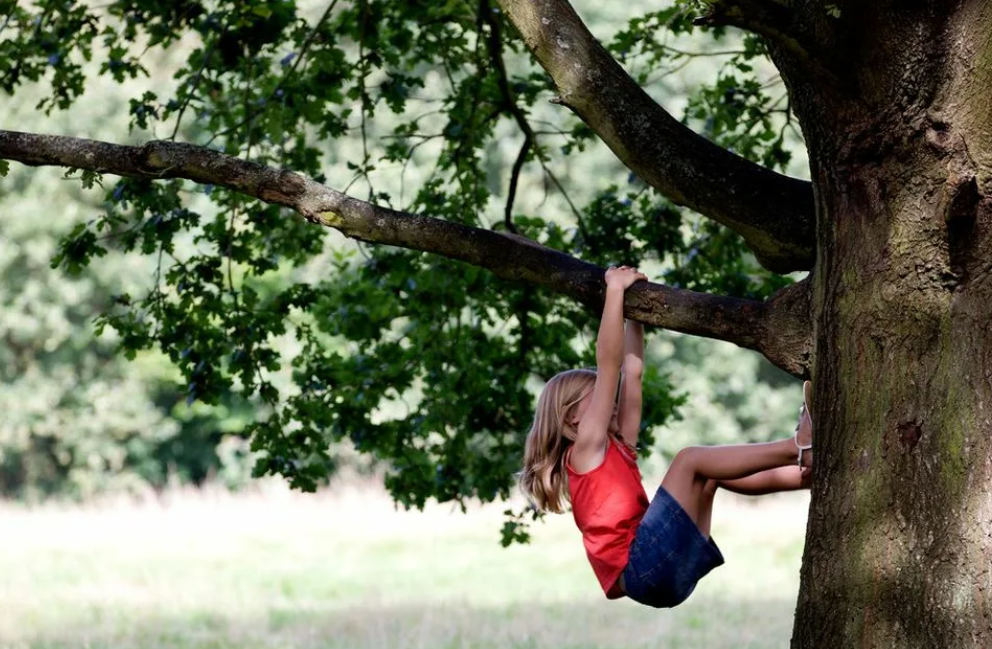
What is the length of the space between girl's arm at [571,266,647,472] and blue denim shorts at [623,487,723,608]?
283 millimetres

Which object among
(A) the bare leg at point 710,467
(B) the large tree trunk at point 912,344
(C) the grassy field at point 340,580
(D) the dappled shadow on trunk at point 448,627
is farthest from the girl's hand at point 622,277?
(D) the dappled shadow on trunk at point 448,627

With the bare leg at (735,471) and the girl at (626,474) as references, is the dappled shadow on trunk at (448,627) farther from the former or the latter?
the bare leg at (735,471)

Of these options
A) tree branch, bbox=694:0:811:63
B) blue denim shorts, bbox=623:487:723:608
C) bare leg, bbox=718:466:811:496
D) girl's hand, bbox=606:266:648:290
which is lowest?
blue denim shorts, bbox=623:487:723:608

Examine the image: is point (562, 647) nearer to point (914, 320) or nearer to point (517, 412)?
point (517, 412)

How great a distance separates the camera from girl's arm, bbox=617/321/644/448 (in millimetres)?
4582

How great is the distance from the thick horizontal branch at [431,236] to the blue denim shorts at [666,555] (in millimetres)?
622

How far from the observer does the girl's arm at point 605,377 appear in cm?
409

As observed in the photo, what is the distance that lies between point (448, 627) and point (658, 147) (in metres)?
7.84

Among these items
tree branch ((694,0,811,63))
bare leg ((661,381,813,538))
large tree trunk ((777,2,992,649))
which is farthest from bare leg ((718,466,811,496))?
tree branch ((694,0,811,63))

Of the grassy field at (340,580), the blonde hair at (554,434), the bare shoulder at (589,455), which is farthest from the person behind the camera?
the grassy field at (340,580)

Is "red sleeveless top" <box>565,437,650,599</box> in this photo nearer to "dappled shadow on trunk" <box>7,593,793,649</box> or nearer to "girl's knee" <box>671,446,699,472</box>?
"girl's knee" <box>671,446,699,472</box>

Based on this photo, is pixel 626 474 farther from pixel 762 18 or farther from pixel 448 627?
pixel 448 627

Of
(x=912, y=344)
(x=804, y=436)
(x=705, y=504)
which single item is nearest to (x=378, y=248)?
(x=705, y=504)

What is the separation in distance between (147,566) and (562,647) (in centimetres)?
801
